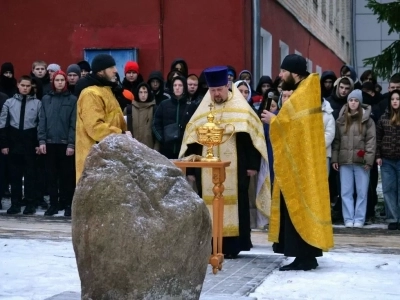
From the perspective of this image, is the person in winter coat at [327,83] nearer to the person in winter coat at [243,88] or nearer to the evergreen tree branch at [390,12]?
the evergreen tree branch at [390,12]

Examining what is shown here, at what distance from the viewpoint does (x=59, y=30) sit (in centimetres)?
2038

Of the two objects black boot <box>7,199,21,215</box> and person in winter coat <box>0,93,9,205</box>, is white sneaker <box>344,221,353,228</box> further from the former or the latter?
person in winter coat <box>0,93,9,205</box>

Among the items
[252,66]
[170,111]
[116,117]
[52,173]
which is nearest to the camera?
[116,117]

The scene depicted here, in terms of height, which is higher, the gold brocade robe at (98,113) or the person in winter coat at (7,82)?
the person in winter coat at (7,82)

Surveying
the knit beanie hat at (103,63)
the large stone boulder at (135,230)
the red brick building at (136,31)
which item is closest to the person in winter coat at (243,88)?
the knit beanie hat at (103,63)

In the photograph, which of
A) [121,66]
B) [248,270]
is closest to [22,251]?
[248,270]

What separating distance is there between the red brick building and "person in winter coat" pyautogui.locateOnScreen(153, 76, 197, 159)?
17.8ft

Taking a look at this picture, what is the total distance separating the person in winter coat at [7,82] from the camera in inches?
648

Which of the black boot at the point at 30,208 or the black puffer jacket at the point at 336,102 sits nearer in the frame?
the black puffer jacket at the point at 336,102

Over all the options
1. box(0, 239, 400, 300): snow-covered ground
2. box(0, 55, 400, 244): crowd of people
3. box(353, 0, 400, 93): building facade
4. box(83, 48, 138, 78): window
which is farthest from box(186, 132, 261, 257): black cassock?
box(353, 0, 400, 93): building facade

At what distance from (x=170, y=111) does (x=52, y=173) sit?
2.20 meters

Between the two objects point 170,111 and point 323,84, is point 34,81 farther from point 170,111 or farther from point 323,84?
point 323,84

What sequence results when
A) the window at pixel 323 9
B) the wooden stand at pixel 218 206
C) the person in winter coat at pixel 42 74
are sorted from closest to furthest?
the wooden stand at pixel 218 206 < the person in winter coat at pixel 42 74 < the window at pixel 323 9

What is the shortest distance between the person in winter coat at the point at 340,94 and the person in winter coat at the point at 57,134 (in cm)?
371
